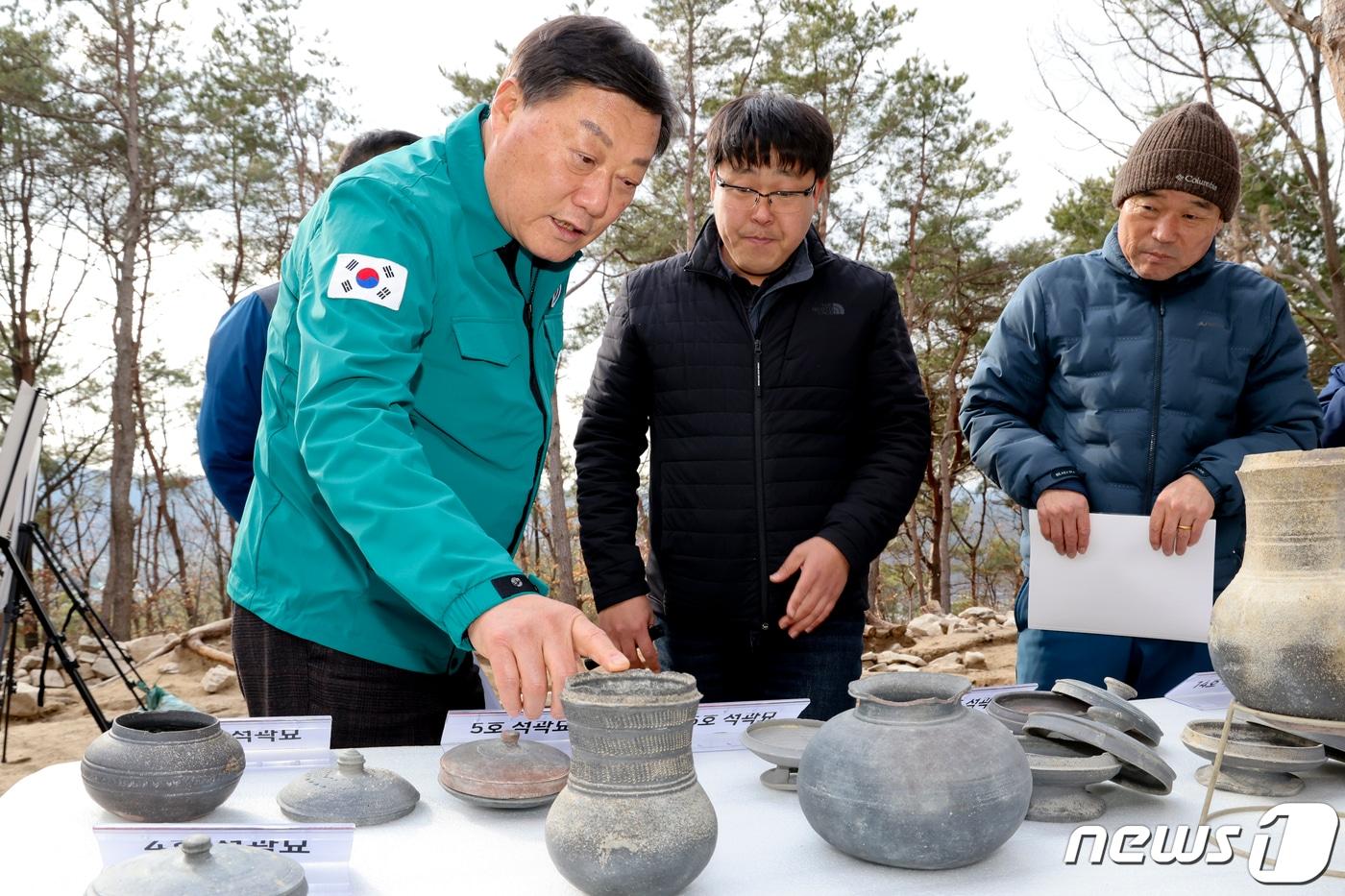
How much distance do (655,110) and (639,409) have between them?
95cm

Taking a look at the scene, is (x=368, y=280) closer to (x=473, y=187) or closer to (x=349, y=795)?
(x=473, y=187)

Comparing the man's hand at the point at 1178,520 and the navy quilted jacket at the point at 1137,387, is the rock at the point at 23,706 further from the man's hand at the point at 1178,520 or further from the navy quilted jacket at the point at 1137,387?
the man's hand at the point at 1178,520

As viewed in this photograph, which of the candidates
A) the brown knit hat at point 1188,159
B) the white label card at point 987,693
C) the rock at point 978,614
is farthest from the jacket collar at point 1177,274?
the rock at point 978,614

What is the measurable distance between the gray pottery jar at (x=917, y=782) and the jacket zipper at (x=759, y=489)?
3.45 feet

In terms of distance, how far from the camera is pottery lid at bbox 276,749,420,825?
3.65 ft

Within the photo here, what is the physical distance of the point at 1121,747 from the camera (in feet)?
3.82

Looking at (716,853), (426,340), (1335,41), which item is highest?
(1335,41)

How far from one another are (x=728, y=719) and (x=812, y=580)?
1.82 feet

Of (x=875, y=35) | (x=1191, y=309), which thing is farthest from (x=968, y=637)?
(x=875, y=35)

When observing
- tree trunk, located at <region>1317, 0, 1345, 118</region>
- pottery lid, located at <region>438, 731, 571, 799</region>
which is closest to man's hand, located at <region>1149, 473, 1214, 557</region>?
pottery lid, located at <region>438, 731, 571, 799</region>

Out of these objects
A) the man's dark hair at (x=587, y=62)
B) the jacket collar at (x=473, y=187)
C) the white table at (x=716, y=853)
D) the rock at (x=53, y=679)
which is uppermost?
the man's dark hair at (x=587, y=62)

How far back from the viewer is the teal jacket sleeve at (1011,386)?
2.17 metres

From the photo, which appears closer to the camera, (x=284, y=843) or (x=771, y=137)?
(x=284, y=843)

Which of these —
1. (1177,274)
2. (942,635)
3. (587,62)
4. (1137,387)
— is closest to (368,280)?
(587,62)
